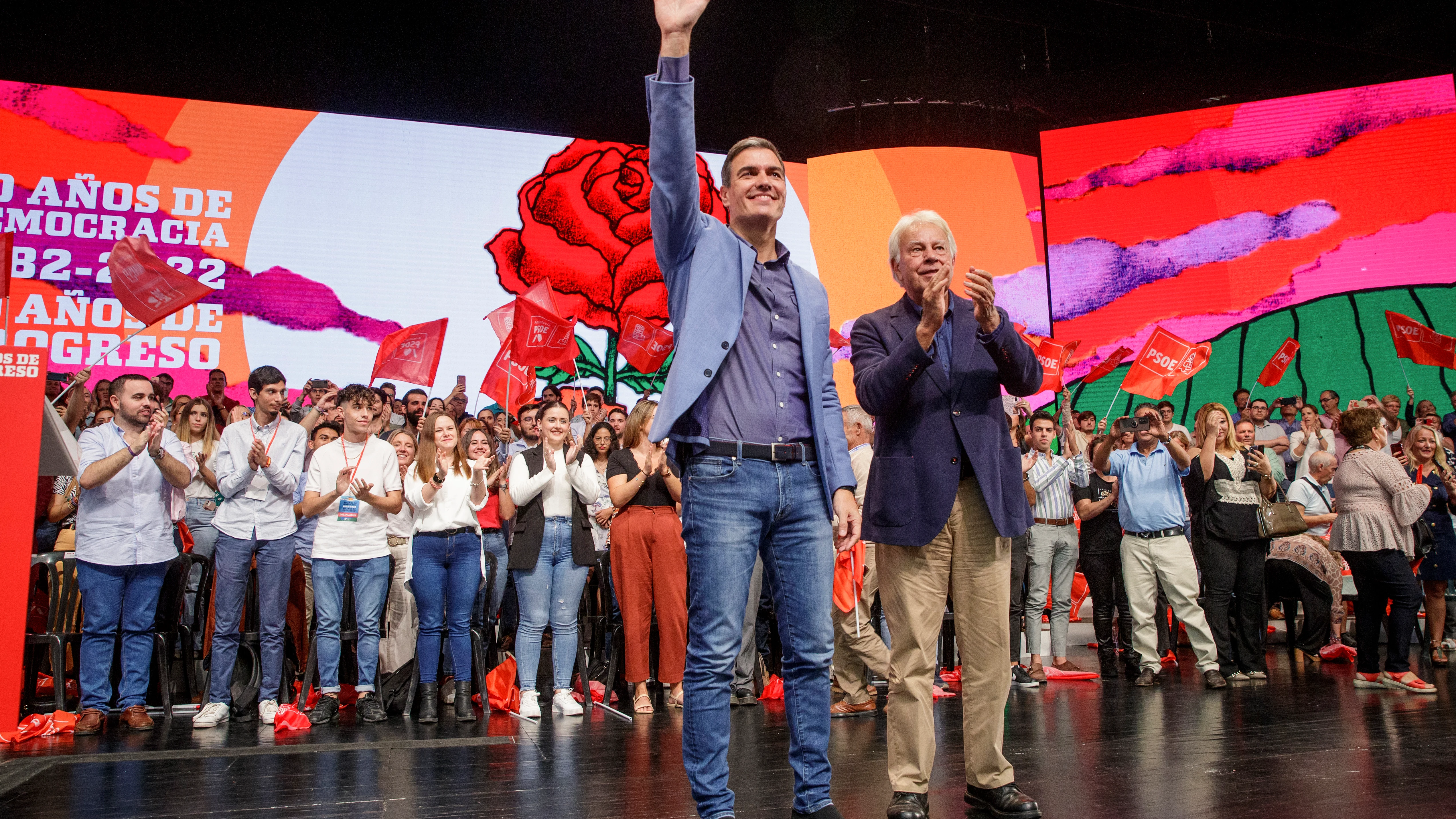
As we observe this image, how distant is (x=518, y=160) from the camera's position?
992 cm

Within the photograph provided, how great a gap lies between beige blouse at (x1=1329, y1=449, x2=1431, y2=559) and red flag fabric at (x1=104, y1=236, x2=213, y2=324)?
638 centimetres

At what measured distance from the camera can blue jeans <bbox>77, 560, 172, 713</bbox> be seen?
4660mm

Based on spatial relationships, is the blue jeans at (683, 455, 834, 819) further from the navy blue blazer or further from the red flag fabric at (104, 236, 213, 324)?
the red flag fabric at (104, 236, 213, 324)

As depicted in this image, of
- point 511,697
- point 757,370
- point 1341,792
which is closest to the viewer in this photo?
point 757,370

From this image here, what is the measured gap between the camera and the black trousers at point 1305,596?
6832mm

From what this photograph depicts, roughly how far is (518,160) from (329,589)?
6033mm

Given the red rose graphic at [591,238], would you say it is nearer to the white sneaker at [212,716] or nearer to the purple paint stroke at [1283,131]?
the purple paint stroke at [1283,131]

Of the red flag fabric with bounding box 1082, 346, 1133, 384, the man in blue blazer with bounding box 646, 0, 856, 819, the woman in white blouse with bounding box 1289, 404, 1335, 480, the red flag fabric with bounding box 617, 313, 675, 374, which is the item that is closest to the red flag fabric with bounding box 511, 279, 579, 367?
the red flag fabric with bounding box 617, 313, 675, 374

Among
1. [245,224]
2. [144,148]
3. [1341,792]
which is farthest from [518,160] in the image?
[1341,792]

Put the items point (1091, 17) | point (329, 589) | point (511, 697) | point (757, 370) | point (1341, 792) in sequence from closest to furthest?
point (757, 370), point (1341, 792), point (329, 589), point (511, 697), point (1091, 17)

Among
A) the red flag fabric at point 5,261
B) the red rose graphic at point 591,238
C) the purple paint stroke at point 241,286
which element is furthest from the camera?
the red rose graphic at point 591,238

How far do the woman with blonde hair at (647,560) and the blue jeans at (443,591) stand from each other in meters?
0.78

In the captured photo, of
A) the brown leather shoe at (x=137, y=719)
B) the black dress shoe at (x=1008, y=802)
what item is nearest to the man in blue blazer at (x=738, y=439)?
the black dress shoe at (x=1008, y=802)

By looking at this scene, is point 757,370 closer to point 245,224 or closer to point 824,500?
point 824,500
